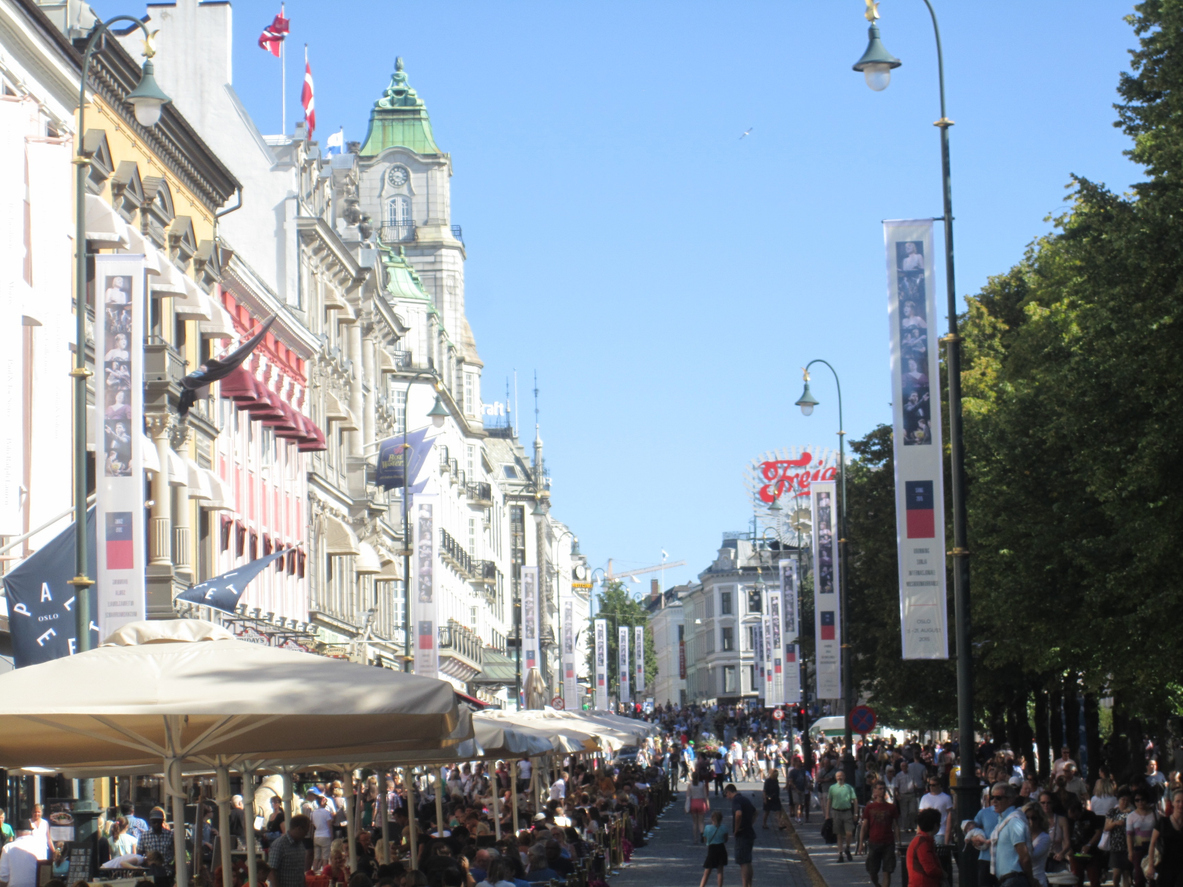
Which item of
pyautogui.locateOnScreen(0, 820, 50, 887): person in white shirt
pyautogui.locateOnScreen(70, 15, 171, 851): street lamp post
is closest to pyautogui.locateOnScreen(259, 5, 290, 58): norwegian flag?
pyautogui.locateOnScreen(70, 15, 171, 851): street lamp post

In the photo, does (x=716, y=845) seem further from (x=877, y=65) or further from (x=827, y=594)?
(x=827, y=594)

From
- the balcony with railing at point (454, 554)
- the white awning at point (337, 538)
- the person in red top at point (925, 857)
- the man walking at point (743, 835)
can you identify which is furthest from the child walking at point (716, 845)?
the balcony with railing at point (454, 554)

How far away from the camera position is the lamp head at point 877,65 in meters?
20.4

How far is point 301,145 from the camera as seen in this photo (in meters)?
54.5

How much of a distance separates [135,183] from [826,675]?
19126mm

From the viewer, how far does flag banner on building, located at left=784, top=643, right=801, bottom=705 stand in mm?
57625

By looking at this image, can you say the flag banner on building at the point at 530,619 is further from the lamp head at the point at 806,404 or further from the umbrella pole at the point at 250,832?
the umbrella pole at the point at 250,832

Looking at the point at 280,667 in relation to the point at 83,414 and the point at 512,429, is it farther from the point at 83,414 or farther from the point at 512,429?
the point at 512,429

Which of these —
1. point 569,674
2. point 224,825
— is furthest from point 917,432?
point 569,674

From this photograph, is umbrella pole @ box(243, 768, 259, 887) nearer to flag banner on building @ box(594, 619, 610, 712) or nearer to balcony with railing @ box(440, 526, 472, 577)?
balcony with railing @ box(440, 526, 472, 577)

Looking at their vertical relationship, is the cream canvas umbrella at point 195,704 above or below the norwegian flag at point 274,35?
below

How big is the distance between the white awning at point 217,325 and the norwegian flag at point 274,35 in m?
12.5

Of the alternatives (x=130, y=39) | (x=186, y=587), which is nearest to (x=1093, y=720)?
(x=186, y=587)

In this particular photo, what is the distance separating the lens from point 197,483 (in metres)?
37.3
